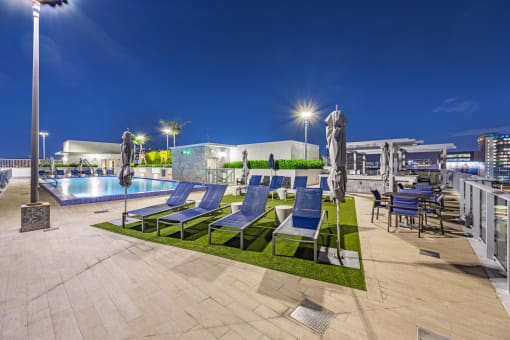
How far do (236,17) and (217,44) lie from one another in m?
5.62

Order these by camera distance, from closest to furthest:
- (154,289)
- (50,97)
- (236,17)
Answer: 1. (154,289)
2. (236,17)
3. (50,97)

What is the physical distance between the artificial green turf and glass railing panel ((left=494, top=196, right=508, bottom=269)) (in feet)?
6.56

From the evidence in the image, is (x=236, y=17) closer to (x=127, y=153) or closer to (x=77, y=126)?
(x=127, y=153)

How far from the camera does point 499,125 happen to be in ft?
225

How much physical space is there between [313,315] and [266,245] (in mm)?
1953

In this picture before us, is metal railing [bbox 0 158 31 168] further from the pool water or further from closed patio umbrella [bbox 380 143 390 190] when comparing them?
closed patio umbrella [bbox 380 143 390 190]

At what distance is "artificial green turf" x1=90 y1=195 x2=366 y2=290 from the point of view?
2967 millimetres

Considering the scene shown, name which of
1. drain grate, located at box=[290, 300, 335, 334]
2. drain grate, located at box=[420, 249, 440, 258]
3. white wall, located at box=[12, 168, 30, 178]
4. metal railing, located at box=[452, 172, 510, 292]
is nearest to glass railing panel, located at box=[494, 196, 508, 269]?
metal railing, located at box=[452, 172, 510, 292]

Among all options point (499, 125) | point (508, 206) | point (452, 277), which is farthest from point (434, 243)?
point (499, 125)

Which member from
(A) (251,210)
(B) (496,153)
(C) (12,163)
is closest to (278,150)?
(A) (251,210)

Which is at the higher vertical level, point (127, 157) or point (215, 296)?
point (127, 157)

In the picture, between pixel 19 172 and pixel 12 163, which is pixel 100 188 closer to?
pixel 19 172

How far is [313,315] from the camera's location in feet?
6.96

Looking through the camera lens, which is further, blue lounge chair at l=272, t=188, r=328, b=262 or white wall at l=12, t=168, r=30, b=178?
white wall at l=12, t=168, r=30, b=178
